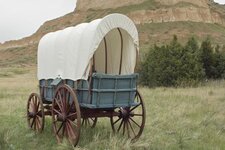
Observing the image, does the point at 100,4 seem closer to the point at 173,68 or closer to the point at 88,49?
the point at 173,68

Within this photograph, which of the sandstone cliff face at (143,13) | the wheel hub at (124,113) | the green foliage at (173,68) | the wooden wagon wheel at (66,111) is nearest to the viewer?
the wooden wagon wheel at (66,111)

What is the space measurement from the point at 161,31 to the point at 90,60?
79.0m

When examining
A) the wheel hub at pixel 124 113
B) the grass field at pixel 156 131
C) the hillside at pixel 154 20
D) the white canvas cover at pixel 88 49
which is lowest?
the grass field at pixel 156 131

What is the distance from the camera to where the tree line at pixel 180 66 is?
26.7 meters

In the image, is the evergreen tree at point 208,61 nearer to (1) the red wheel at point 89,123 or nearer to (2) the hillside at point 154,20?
(1) the red wheel at point 89,123

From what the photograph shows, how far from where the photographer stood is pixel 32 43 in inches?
4181

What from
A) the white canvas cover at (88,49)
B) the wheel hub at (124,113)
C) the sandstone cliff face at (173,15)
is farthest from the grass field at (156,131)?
the sandstone cliff face at (173,15)

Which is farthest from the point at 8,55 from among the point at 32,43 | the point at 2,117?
the point at 2,117

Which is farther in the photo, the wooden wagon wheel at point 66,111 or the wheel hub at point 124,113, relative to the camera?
the wheel hub at point 124,113

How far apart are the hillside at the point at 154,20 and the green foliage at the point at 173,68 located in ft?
153

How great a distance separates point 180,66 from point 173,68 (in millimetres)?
477

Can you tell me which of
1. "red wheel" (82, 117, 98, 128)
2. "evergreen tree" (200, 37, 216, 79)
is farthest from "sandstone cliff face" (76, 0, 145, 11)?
"red wheel" (82, 117, 98, 128)

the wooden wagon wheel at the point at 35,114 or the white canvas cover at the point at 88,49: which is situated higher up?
the white canvas cover at the point at 88,49

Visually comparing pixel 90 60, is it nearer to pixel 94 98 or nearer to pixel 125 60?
pixel 94 98
